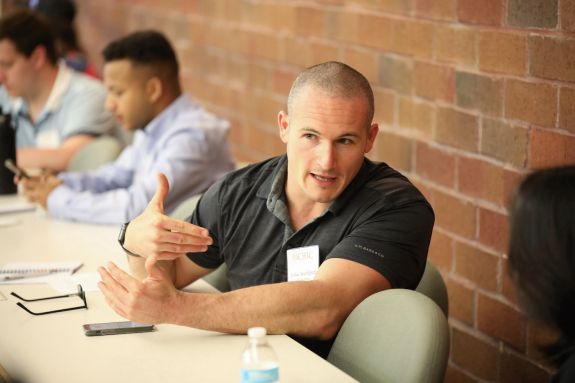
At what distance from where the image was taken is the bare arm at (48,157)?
4402 millimetres

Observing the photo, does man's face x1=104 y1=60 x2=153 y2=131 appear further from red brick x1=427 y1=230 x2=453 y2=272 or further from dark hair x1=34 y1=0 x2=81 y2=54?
dark hair x1=34 y1=0 x2=81 y2=54

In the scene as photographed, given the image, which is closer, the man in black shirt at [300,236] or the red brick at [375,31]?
the man in black shirt at [300,236]

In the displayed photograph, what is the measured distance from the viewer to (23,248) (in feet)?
9.96

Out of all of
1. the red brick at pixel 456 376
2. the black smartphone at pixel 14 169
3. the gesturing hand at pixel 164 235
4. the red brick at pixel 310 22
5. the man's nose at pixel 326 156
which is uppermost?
the red brick at pixel 310 22

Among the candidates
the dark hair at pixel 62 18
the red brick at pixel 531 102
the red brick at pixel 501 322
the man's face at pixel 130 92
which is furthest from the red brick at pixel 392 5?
the dark hair at pixel 62 18

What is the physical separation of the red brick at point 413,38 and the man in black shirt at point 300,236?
81 centimetres

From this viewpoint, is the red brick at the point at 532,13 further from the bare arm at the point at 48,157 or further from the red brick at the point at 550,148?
the bare arm at the point at 48,157

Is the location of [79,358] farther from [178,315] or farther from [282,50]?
[282,50]

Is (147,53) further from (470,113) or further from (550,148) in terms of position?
(550,148)

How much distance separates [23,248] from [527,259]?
1935 millimetres

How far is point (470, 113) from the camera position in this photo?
2992 millimetres

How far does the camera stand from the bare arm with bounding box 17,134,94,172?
4402mm

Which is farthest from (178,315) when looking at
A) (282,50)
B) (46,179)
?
(282,50)

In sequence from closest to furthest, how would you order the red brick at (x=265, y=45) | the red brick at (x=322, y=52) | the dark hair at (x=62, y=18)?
the red brick at (x=322, y=52) → the red brick at (x=265, y=45) → the dark hair at (x=62, y=18)
